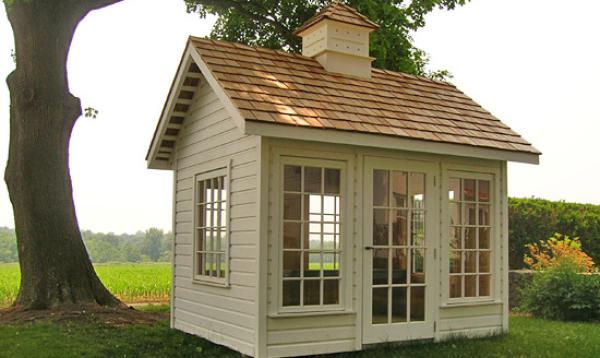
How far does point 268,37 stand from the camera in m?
17.3

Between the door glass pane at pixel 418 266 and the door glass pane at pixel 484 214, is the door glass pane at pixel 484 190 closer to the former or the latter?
the door glass pane at pixel 484 214

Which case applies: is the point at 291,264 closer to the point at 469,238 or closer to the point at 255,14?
the point at 469,238

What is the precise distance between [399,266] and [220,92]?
122 inches

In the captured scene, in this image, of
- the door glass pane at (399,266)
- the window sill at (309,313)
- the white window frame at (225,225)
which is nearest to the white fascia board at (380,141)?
the white window frame at (225,225)

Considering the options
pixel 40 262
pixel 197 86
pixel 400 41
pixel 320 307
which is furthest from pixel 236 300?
pixel 400 41

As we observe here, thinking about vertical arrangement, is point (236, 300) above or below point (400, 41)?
below

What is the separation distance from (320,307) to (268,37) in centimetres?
1042

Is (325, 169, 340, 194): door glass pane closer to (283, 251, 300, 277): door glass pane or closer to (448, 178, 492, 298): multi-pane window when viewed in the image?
(283, 251, 300, 277): door glass pane

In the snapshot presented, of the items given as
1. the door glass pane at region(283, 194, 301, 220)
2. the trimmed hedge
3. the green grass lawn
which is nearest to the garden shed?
the door glass pane at region(283, 194, 301, 220)

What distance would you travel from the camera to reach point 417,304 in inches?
356

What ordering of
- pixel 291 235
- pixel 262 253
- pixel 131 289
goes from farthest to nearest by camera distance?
pixel 131 289, pixel 291 235, pixel 262 253

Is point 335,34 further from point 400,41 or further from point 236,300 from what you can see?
point 400,41

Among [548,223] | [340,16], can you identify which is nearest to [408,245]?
[340,16]

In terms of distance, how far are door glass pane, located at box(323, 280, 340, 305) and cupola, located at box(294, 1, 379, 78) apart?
11.3 ft
